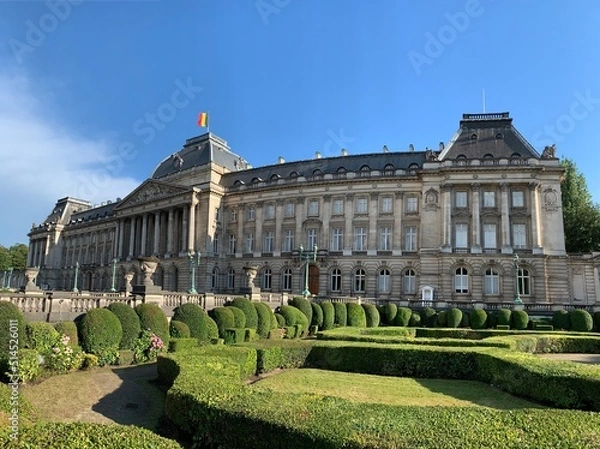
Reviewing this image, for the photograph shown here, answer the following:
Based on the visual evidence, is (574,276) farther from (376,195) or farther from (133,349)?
(133,349)

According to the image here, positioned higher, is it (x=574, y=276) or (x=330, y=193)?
(x=330, y=193)

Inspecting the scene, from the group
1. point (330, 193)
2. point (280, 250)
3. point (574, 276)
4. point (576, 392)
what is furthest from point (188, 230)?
point (576, 392)

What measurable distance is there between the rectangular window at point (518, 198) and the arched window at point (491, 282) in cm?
706

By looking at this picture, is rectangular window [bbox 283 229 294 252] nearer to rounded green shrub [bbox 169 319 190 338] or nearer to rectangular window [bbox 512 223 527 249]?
rectangular window [bbox 512 223 527 249]

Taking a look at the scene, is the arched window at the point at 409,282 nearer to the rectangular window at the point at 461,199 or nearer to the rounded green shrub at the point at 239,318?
the rectangular window at the point at 461,199

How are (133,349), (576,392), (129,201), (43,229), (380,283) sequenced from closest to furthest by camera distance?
(576,392) → (133,349) → (380,283) → (129,201) → (43,229)

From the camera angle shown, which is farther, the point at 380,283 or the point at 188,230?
the point at 188,230

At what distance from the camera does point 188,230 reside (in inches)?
2367

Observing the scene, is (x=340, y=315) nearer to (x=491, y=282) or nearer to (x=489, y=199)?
(x=491, y=282)

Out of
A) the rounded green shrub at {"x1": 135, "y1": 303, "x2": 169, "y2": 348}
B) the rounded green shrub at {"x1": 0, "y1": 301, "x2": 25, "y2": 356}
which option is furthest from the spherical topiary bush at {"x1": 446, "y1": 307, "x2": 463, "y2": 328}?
the rounded green shrub at {"x1": 0, "y1": 301, "x2": 25, "y2": 356}

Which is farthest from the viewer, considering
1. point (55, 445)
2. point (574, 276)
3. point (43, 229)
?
point (43, 229)

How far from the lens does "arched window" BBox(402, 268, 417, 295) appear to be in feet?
160

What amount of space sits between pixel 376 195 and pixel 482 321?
1956 cm

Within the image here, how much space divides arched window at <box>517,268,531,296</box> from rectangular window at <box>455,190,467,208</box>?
832cm
